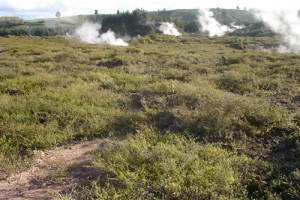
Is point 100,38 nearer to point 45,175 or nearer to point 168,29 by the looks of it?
point 168,29

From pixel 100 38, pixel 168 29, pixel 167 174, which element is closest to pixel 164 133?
pixel 167 174

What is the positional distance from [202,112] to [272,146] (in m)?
1.44

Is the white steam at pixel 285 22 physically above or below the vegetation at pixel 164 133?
above

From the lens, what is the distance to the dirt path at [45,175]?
3.52 m

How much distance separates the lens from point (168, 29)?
62250 millimetres

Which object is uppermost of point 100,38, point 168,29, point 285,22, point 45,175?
point 285,22

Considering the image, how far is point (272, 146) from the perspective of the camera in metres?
4.61

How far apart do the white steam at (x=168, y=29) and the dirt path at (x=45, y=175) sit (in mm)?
58170

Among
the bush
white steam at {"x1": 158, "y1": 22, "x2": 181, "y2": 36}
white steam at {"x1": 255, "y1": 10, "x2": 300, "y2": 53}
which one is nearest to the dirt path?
the bush

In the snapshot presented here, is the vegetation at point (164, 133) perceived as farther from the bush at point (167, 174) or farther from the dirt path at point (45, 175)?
the dirt path at point (45, 175)

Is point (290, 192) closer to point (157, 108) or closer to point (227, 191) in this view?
point (227, 191)

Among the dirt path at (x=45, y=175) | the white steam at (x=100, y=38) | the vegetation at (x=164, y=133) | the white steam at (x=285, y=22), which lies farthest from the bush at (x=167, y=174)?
the white steam at (x=100, y=38)

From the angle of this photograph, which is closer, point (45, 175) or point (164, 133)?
point (45, 175)

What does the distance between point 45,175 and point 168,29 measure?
61390mm
